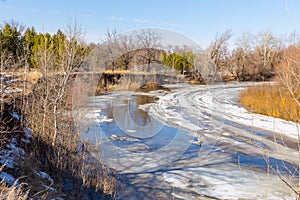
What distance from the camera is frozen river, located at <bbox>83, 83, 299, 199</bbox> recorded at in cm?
441

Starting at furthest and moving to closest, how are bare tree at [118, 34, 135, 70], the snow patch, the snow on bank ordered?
the snow on bank < bare tree at [118, 34, 135, 70] < the snow patch

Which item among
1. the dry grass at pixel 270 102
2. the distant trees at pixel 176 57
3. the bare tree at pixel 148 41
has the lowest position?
the dry grass at pixel 270 102

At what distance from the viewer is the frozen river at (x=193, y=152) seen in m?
4.41

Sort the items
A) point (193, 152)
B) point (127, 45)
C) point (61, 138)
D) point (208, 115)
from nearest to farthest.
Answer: point (61, 138), point (193, 152), point (127, 45), point (208, 115)

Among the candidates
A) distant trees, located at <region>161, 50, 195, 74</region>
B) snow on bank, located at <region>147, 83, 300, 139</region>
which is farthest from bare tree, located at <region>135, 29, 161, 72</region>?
snow on bank, located at <region>147, 83, 300, 139</region>

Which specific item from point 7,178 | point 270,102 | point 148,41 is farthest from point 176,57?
point 270,102

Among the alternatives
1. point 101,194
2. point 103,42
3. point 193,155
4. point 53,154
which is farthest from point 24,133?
point 103,42

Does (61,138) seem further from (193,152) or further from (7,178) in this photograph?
(193,152)

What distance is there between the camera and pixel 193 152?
20.4ft

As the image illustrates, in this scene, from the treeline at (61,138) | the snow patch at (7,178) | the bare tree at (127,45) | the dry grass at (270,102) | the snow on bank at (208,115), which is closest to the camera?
the snow patch at (7,178)

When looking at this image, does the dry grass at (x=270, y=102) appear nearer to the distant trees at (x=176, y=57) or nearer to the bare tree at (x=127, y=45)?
the distant trees at (x=176, y=57)

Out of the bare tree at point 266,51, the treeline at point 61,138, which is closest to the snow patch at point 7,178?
the treeline at point 61,138

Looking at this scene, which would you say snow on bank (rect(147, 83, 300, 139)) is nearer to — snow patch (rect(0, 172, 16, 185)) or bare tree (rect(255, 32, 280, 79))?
snow patch (rect(0, 172, 16, 185))

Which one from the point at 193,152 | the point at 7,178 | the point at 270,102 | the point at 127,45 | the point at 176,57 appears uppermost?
the point at 127,45
